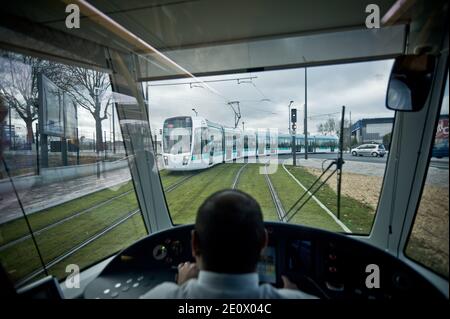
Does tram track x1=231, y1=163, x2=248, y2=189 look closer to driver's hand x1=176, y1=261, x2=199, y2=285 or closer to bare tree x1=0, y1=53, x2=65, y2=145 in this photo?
driver's hand x1=176, y1=261, x2=199, y2=285

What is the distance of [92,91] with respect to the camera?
2.72 meters

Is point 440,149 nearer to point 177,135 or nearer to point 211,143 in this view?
point 211,143

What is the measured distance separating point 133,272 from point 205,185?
4.63 ft

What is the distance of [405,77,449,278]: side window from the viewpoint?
5.05 feet

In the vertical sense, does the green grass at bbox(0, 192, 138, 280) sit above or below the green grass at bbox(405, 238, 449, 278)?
below

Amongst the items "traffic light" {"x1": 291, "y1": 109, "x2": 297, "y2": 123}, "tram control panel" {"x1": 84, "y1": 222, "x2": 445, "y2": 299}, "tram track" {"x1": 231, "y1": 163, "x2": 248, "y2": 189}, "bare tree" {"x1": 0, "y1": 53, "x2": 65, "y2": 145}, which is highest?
Answer: "bare tree" {"x1": 0, "y1": 53, "x2": 65, "y2": 145}

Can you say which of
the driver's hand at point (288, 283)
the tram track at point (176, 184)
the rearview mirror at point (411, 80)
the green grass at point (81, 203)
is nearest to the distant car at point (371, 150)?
the rearview mirror at point (411, 80)

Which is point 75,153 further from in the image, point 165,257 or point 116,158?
point 165,257

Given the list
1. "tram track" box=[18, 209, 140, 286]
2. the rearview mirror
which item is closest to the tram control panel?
"tram track" box=[18, 209, 140, 286]

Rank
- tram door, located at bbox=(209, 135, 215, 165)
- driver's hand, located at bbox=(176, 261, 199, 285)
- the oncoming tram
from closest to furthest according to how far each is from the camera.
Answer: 1. driver's hand, located at bbox=(176, 261, 199, 285)
2. the oncoming tram
3. tram door, located at bbox=(209, 135, 215, 165)

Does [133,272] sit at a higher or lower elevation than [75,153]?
lower

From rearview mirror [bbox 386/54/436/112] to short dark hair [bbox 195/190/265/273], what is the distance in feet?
4.81

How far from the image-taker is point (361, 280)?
1.73 metres
